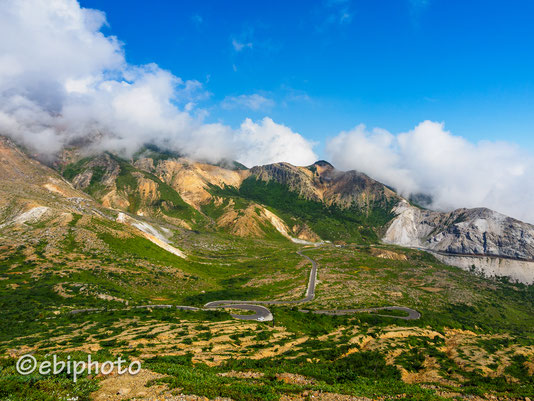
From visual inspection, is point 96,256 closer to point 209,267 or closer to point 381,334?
point 209,267

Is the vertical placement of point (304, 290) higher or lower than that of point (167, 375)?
lower

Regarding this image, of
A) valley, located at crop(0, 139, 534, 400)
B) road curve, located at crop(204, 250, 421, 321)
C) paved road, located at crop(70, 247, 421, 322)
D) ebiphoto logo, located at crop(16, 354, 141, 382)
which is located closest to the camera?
ebiphoto logo, located at crop(16, 354, 141, 382)

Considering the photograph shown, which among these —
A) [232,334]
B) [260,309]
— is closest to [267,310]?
[260,309]

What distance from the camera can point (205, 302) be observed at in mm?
91500

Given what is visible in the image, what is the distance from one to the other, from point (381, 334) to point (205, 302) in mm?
60185

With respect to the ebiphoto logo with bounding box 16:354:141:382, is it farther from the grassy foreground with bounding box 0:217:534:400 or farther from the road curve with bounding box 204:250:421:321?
the road curve with bounding box 204:250:421:321

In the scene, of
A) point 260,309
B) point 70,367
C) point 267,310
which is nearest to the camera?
point 70,367

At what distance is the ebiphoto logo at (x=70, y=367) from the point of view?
2031 cm

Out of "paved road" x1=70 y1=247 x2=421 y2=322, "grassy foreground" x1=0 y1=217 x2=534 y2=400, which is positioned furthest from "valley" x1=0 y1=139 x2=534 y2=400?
"paved road" x1=70 y1=247 x2=421 y2=322

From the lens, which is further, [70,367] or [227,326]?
[227,326]

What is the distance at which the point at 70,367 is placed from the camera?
70.6ft

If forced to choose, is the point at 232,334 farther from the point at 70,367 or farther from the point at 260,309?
the point at 260,309

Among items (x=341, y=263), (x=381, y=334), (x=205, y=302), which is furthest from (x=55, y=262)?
(x=341, y=263)

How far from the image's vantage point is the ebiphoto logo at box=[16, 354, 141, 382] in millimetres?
20312
